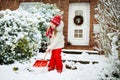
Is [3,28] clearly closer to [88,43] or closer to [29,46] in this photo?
[29,46]

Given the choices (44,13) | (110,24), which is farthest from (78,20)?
(110,24)

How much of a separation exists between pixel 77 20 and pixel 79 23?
0.21m

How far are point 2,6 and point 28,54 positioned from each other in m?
8.15

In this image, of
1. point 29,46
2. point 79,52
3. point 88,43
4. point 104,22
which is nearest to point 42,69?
point 104,22

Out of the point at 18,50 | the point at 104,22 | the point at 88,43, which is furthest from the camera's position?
the point at 88,43

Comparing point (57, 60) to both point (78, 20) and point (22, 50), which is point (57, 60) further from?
point (78, 20)

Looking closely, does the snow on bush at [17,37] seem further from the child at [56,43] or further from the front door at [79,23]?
the front door at [79,23]

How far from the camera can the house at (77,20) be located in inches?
645

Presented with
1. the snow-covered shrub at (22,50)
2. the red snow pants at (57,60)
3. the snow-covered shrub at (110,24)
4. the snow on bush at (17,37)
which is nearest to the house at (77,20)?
the snow on bush at (17,37)

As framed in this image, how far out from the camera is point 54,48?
774cm

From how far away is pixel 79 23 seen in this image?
16.7 meters

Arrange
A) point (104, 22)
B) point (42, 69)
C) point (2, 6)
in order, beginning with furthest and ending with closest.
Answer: point (2, 6) → point (42, 69) → point (104, 22)

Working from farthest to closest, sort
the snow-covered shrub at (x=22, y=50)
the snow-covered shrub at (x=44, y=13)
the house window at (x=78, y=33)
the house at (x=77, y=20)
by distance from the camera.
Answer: the house window at (x=78, y=33) < the house at (x=77, y=20) < the snow-covered shrub at (x=44, y=13) < the snow-covered shrub at (x=22, y=50)

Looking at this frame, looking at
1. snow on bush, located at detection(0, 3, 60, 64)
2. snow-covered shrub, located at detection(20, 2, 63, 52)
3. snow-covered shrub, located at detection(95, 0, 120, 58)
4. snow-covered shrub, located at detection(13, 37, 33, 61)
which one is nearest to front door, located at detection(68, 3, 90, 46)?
→ snow-covered shrub, located at detection(20, 2, 63, 52)
